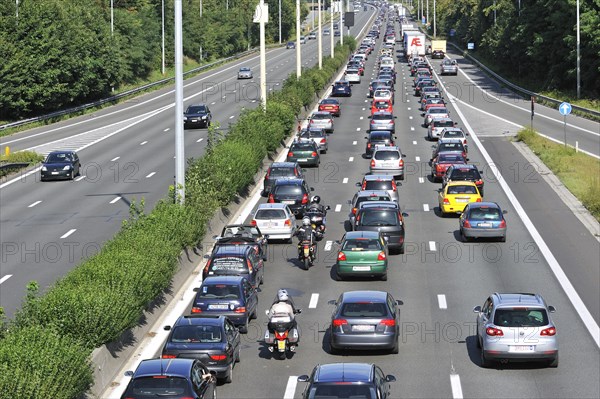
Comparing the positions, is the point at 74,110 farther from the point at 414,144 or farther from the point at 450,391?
the point at 450,391

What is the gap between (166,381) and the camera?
1881 centimetres

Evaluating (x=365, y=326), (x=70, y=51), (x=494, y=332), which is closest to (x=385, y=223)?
(x=365, y=326)

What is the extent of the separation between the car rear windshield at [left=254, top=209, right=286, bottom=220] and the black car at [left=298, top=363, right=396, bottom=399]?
19.5 meters

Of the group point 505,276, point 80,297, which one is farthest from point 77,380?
point 505,276

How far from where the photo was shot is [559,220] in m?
42.8

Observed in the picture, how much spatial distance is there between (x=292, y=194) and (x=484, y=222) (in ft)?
27.4

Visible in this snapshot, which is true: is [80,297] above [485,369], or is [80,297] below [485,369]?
above

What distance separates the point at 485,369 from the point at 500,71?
342 feet

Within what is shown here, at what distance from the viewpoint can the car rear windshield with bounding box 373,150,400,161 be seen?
171 ft

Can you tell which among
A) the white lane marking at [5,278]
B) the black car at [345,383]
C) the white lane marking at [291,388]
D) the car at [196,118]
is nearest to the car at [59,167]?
the car at [196,118]

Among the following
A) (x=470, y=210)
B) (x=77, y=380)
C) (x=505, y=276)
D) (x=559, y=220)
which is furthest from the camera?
(x=559, y=220)

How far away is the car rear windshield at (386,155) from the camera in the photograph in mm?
52094

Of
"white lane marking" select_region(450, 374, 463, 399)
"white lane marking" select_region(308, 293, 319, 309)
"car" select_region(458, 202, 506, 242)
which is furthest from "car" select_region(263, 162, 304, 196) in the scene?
"white lane marking" select_region(450, 374, 463, 399)

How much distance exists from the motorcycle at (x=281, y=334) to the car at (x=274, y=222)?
1379 centimetres
